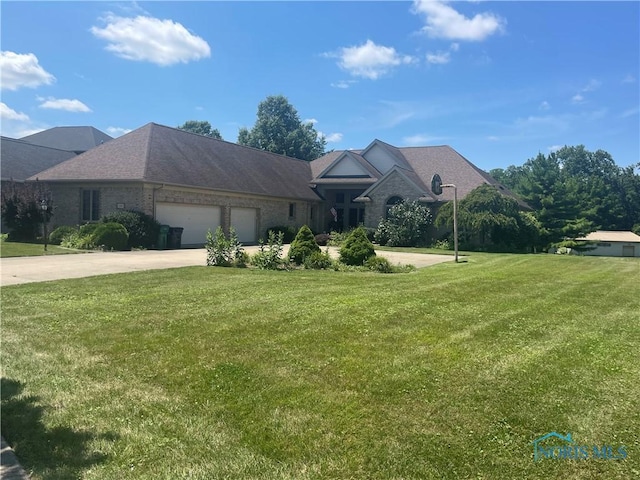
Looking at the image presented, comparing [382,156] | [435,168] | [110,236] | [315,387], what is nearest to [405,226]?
[435,168]

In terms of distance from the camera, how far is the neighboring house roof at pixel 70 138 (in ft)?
148

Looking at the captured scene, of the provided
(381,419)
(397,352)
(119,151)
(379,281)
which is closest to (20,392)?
(381,419)

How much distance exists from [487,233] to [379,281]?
1735 centimetres

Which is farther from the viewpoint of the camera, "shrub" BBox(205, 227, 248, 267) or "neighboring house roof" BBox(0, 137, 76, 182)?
"neighboring house roof" BBox(0, 137, 76, 182)

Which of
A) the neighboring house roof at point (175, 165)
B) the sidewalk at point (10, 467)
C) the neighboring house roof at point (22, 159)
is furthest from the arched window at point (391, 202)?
the sidewalk at point (10, 467)

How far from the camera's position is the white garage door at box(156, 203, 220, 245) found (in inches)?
920

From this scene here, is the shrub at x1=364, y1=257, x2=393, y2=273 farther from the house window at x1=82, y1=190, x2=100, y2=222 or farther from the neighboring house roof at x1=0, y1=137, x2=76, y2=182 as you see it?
the neighboring house roof at x1=0, y1=137, x2=76, y2=182

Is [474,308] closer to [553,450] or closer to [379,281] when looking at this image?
[379,281]

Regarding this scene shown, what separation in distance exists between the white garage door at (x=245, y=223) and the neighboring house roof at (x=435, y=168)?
26.0 ft

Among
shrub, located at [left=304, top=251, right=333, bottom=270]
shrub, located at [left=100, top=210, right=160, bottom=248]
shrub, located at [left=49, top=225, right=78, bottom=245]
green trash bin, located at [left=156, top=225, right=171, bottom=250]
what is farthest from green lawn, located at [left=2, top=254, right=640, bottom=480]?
shrub, located at [left=49, top=225, right=78, bottom=245]

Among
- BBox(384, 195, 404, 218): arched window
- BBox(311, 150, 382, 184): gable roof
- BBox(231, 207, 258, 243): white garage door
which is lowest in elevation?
BBox(231, 207, 258, 243): white garage door

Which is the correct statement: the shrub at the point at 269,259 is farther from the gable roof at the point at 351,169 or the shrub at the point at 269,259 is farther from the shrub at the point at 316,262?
the gable roof at the point at 351,169

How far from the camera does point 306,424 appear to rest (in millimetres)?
3518

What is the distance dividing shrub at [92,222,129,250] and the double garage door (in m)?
3.14
